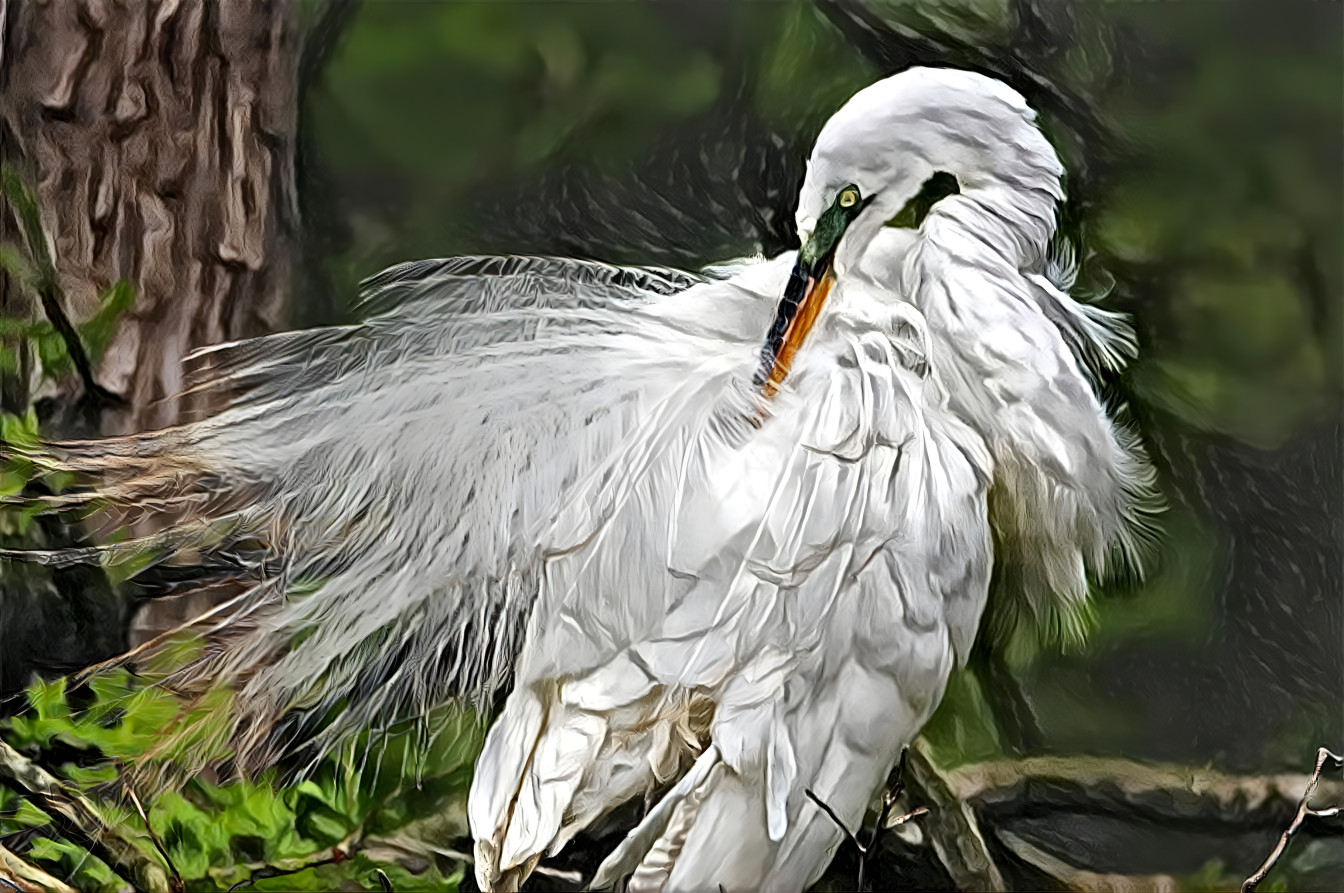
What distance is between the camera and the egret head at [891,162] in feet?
3.11

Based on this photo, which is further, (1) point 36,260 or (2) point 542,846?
(1) point 36,260

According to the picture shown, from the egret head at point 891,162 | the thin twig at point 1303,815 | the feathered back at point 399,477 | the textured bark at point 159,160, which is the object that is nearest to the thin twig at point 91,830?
the feathered back at point 399,477

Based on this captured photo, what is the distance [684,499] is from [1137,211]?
0.46 m

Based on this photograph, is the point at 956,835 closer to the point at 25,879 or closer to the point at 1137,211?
the point at 1137,211

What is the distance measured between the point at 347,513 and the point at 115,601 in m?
0.25

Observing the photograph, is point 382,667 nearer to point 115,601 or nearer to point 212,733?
point 212,733

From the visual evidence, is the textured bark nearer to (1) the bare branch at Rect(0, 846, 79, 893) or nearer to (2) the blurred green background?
(2) the blurred green background

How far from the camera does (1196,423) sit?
98 cm

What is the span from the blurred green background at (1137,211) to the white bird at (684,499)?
4cm

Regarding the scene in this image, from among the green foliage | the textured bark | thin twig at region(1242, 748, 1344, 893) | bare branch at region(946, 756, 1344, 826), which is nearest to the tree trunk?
the textured bark

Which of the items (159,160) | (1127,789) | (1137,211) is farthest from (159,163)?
(1127,789)

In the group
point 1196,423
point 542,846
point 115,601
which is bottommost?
point 542,846

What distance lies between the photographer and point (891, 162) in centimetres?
95

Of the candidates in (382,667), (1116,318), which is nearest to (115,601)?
(382,667)
